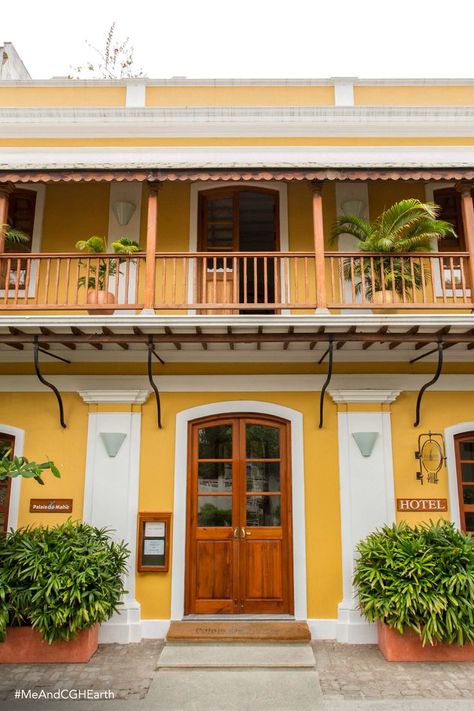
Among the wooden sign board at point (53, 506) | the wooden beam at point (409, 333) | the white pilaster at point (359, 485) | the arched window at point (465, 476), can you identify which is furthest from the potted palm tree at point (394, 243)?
the wooden sign board at point (53, 506)

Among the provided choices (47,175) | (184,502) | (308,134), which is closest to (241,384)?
(184,502)

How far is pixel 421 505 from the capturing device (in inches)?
265

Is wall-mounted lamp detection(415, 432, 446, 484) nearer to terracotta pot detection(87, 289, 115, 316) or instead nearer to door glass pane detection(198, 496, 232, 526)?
door glass pane detection(198, 496, 232, 526)

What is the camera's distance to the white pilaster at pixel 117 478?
6.67m

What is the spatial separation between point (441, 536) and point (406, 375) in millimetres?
2145

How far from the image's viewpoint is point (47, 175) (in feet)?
21.3

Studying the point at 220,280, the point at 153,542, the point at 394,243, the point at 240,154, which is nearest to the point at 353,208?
the point at 394,243

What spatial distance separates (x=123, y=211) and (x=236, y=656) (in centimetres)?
627

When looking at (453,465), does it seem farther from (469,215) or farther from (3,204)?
(3,204)

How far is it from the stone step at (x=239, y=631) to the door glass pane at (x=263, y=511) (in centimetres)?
122

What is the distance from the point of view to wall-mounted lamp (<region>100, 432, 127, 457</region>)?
6.78 m

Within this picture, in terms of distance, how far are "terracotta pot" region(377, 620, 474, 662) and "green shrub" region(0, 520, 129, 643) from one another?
3301 millimetres

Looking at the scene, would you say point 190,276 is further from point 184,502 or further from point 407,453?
point 407,453

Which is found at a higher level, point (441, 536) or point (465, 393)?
point (465, 393)
